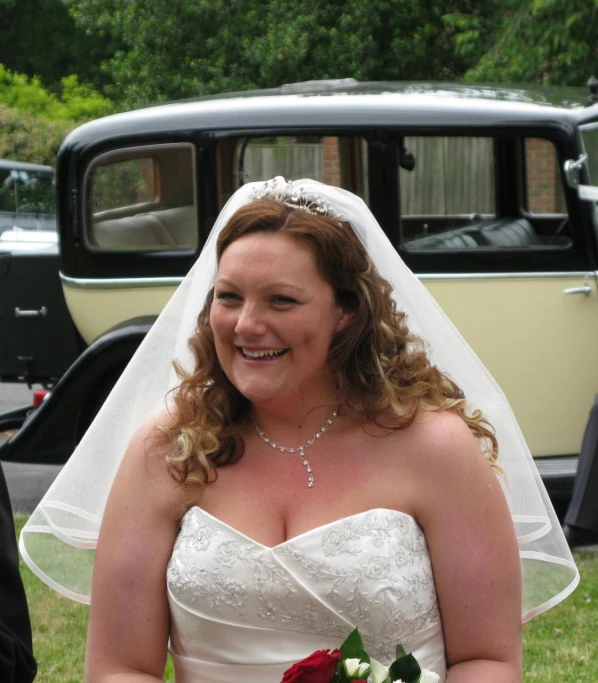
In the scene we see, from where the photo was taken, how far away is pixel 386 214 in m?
6.23

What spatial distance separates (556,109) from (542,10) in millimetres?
5693

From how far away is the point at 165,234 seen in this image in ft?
21.7

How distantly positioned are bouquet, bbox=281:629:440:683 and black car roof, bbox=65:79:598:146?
14.3 feet

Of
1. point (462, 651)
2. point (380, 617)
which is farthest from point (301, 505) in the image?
point (462, 651)

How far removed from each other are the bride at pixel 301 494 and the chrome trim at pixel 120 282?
12.8 ft

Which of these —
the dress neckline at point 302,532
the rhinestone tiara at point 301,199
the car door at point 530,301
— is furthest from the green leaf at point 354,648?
the car door at point 530,301

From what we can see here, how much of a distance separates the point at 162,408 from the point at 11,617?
874 mm

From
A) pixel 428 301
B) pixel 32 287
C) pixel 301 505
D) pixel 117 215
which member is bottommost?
pixel 32 287

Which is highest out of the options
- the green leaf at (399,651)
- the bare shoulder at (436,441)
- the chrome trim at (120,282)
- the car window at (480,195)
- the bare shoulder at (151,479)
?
the bare shoulder at (436,441)

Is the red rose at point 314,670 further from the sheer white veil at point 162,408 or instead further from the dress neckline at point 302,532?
the sheer white veil at point 162,408

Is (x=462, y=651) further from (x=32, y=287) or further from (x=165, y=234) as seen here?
(x=32, y=287)

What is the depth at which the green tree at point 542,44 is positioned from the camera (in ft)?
37.9

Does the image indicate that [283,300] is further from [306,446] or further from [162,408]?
[162,408]

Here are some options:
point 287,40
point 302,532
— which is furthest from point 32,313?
point 287,40
